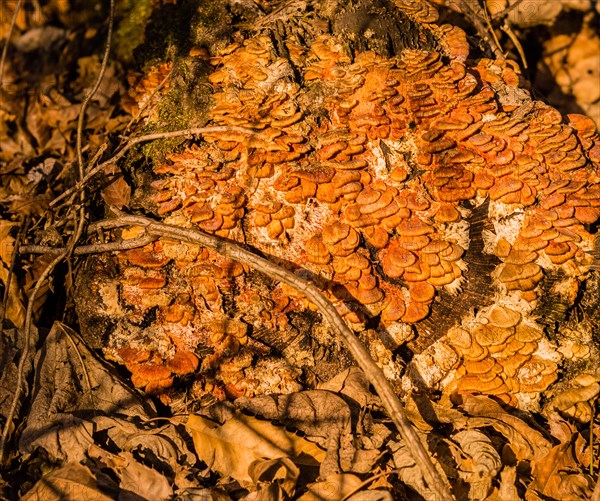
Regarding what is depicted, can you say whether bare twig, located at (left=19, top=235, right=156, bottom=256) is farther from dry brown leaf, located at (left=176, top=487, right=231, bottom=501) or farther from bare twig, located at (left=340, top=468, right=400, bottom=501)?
bare twig, located at (left=340, top=468, right=400, bottom=501)

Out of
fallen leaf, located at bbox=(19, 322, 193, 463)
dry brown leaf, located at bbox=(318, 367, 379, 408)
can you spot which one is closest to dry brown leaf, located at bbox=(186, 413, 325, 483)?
fallen leaf, located at bbox=(19, 322, 193, 463)

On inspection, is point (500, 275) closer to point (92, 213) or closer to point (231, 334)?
point (231, 334)

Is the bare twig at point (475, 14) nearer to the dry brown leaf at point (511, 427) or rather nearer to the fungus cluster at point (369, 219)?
the fungus cluster at point (369, 219)

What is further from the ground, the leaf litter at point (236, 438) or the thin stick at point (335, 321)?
the thin stick at point (335, 321)

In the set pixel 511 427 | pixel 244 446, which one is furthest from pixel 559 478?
pixel 244 446

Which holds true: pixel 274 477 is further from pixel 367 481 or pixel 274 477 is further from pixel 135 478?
pixel 135 478

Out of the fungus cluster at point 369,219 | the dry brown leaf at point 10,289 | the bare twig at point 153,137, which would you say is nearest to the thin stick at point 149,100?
the bare twig at point 153,137
